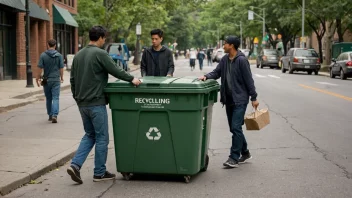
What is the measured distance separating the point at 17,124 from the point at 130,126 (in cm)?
639

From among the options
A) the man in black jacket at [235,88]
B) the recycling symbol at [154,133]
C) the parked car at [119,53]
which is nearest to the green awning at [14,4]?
the parked car at [119,53]

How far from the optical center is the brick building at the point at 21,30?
26.1m

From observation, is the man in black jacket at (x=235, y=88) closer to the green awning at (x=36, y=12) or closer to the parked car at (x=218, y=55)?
the green awning at (x=36, y=12)

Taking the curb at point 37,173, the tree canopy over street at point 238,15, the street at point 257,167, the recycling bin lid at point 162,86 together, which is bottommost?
the street at point 257,167

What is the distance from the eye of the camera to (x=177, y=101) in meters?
6.52

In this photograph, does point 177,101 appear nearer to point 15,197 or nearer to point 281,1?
point 15,197

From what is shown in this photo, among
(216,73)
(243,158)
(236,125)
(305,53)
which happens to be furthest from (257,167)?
(305,53)

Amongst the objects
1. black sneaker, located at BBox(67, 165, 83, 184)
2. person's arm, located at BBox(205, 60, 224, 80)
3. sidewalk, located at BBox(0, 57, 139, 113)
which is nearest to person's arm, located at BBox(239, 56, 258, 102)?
person's arm, located at BBox(205, 60, 224, 80)

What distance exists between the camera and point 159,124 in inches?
260

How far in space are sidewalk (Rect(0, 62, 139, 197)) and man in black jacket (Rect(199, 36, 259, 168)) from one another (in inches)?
94.4

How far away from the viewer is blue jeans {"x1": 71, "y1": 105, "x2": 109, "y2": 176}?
22.0ft

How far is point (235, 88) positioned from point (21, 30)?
71.1ft

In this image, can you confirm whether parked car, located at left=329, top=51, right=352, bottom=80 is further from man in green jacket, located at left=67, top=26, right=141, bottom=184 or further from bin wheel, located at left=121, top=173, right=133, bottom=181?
man in green jacket, located at left=67, top=26, right=141, bottom=184

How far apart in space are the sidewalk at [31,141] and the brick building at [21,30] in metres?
8.67
